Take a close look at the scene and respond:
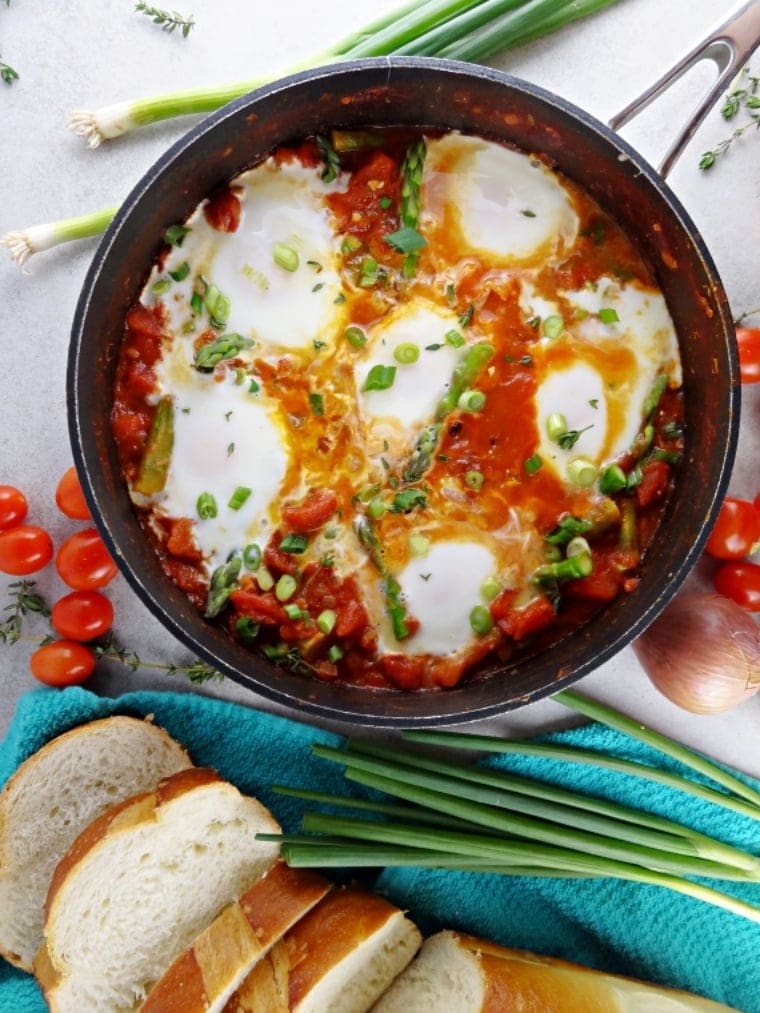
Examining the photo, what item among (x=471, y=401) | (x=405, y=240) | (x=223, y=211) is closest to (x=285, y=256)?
(x=223, y=211)

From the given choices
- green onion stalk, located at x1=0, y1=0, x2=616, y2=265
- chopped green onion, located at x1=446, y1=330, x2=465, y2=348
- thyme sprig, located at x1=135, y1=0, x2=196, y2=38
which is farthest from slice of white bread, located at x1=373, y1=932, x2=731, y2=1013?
thyme sprig, located at x1=135, y1=0, x2=196, y2=38

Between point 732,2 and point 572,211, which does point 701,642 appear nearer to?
point 572,211

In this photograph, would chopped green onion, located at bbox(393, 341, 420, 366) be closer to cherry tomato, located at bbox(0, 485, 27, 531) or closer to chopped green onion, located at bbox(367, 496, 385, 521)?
chopped green onion, located at bbox(367, 496, 385, 521)

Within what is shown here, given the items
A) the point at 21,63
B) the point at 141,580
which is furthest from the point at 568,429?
the point at 21,63

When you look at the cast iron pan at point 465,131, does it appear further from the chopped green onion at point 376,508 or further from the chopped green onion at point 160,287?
the chopped green onion at point 376,508

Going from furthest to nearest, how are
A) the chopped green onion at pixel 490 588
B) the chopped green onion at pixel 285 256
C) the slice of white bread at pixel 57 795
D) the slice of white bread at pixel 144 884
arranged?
the slice of white bread at pixel 57 795
the slice of white bread at pixel 144 884
the chopped green onion at pixel 490 588
the chopped green onion at pixel 285 256

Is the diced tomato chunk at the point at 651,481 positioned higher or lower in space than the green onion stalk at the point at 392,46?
lower

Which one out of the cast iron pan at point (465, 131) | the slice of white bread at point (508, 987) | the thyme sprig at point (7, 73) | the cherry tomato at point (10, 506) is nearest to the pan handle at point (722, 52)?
the cast iron pan at point (465, 131)

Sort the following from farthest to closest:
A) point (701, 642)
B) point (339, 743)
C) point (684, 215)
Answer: point (339, 743)
point (701, 642)
point (684, 215)
